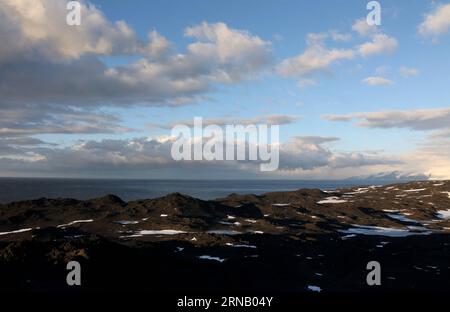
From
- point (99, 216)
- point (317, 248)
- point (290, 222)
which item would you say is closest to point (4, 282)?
point (317, 248)

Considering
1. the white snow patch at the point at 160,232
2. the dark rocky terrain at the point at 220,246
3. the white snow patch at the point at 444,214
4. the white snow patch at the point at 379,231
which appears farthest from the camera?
the white snow patch at the point at 444,214

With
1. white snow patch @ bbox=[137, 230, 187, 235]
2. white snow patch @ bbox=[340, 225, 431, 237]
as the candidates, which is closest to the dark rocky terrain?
white snow patch @ bbox=[340, 225, 431, 237]

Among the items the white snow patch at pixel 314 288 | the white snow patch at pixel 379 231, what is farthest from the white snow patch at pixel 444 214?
the white snow patch at pixel 314 288

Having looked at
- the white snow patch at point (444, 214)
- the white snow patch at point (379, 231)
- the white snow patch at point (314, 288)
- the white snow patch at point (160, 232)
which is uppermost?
the white snow patch at point (160, 232)

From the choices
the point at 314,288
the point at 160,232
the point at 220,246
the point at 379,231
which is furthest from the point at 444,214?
the point at 314,288

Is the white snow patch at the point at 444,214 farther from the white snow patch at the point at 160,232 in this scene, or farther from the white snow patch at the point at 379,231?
the white snow patch at the point at 160,232
